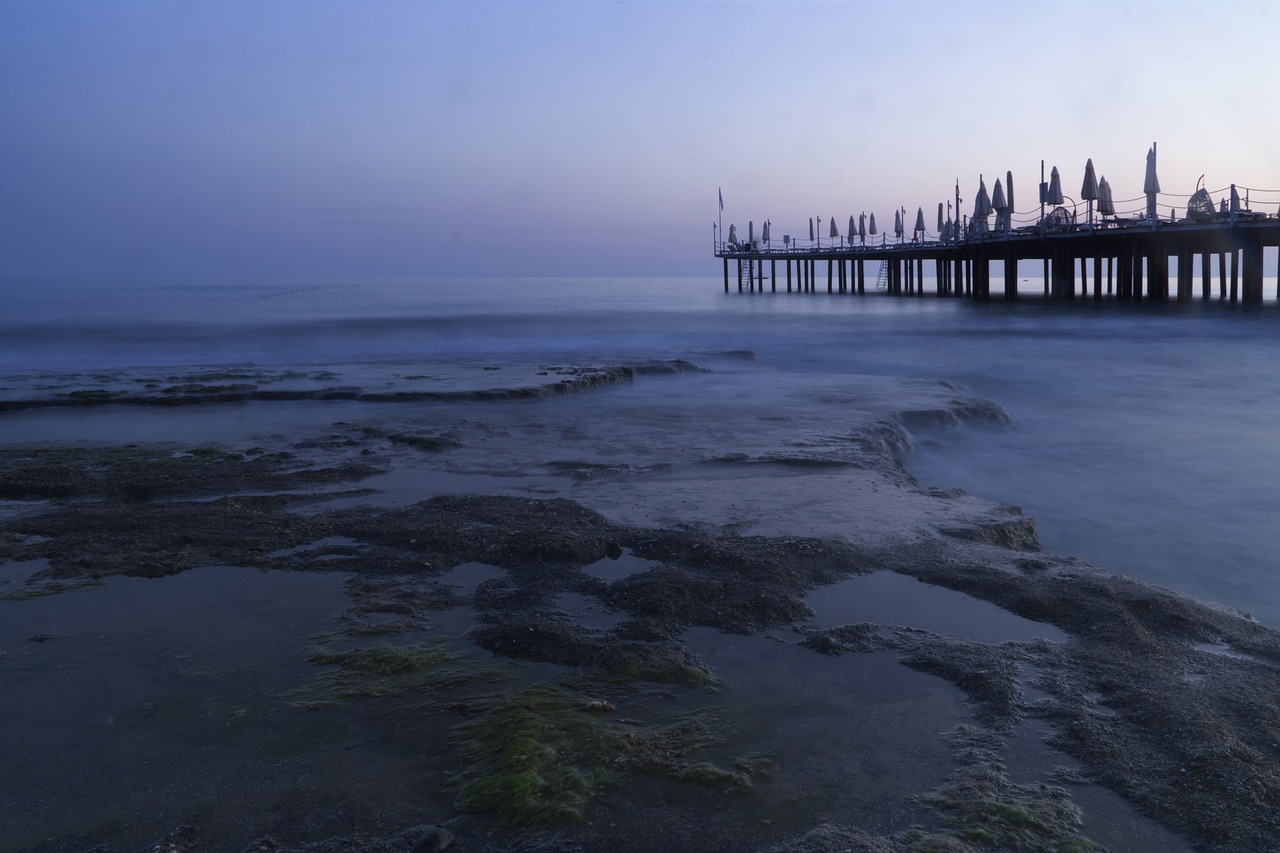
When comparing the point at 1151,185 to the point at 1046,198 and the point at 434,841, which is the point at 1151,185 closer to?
the point at 1046,198

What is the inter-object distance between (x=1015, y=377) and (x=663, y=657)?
1641cm

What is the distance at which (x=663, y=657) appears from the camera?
12.3 ft

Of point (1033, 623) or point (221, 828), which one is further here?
point (1033, 623)

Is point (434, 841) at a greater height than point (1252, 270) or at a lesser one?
lesser

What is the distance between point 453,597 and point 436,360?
56.0 feet

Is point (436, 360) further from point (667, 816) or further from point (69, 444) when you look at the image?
point (667, 816)

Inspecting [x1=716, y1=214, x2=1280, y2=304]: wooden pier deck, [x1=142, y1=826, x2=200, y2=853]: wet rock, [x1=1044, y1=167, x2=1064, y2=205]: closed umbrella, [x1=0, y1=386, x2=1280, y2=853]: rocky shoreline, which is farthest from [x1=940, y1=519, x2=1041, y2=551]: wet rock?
[x1=1044, y1=167, x2=1064, y2=205]: closed umbrella

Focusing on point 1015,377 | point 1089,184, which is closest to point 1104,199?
point 1089,184

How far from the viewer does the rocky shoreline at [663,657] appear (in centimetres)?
261

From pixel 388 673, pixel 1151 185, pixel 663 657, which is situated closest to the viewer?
pixel 388 673

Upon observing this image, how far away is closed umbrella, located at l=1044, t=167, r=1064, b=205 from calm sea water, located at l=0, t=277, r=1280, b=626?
18.2 feet

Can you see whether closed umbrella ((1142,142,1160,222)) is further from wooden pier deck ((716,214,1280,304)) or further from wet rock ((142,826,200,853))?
wet rock ((142,826,200,853))

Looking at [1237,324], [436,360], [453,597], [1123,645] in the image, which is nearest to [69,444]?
[453,597]

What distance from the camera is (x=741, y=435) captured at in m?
9.45
